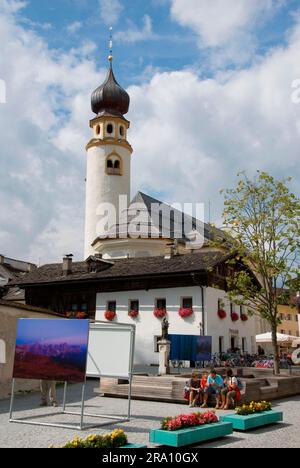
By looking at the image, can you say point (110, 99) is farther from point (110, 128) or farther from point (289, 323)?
point (289, 323)

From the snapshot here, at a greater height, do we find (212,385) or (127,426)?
(212,385)

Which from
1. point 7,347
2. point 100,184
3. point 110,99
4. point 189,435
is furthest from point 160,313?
point 110,99

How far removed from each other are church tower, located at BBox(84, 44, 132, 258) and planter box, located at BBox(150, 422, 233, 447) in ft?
162

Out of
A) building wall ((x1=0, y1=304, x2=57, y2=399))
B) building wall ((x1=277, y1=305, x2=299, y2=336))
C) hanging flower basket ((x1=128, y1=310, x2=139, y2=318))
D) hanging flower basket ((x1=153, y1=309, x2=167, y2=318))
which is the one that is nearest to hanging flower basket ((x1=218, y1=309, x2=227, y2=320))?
hanging flower basket ((x1=153, y1=309, x2=167, y2=318))

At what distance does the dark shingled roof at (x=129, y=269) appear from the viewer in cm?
3550

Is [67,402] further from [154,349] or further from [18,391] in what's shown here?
[154,349]

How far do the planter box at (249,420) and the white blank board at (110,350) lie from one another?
8.83 feet

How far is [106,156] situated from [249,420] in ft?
169

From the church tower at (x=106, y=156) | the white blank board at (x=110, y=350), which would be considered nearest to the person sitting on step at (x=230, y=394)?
the white blank board at (x=110, y=350)

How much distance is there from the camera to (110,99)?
204 ft

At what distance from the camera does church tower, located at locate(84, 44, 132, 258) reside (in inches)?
2386

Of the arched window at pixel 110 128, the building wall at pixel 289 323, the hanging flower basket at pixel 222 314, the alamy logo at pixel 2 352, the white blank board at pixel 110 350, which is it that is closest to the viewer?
the white blank board at pixel 110 350

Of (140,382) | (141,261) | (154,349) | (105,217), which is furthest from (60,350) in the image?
(105,217)

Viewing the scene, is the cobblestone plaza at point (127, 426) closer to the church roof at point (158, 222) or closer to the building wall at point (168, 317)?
the building wall at point (168, 317)
